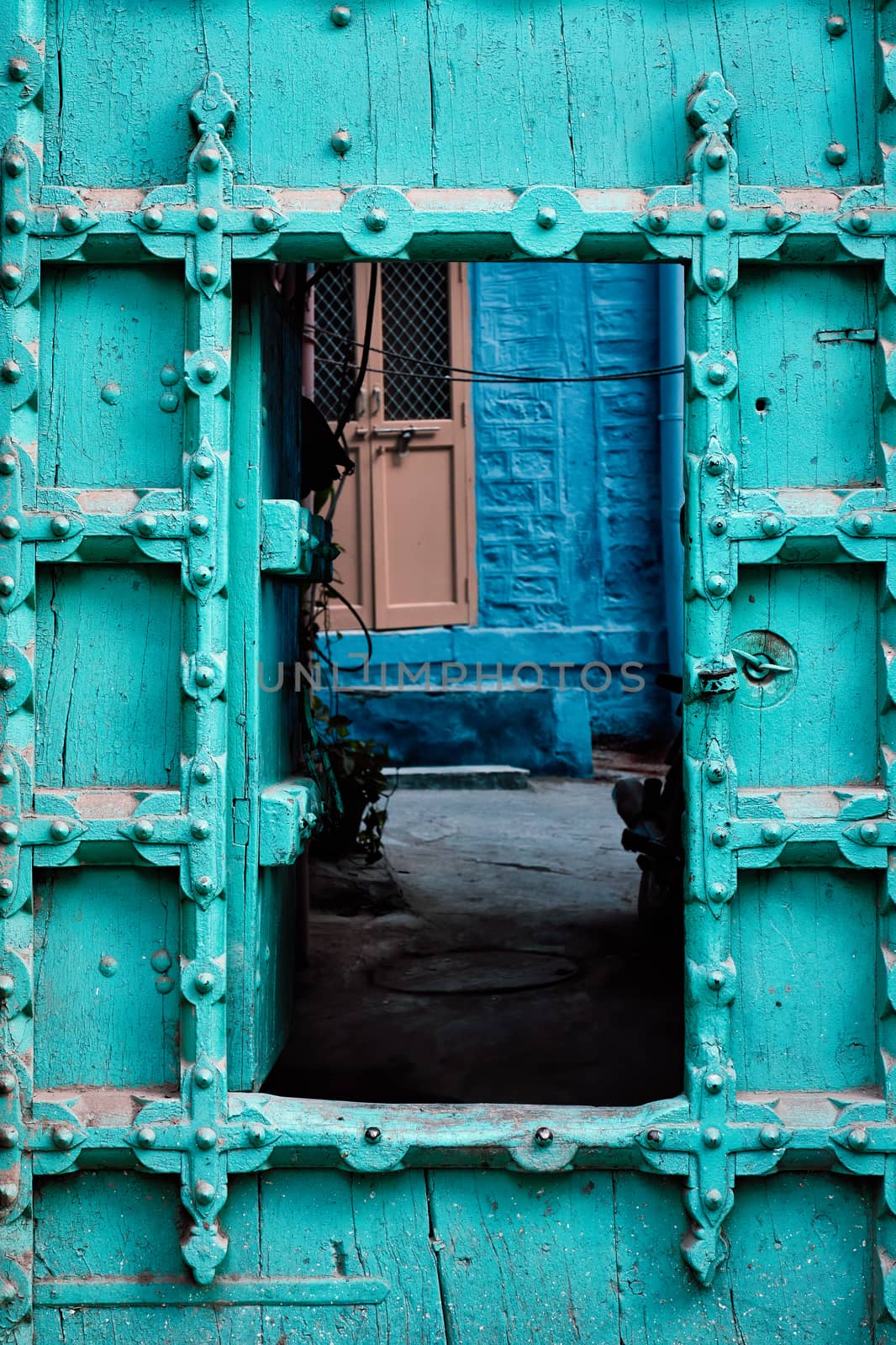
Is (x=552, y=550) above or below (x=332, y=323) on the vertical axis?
below

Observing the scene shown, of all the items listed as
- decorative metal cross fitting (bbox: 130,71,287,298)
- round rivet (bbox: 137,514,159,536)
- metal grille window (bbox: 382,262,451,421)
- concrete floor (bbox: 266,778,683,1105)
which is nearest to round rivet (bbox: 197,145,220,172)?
decorative metal cross fitting (bbox: 130,71,287,298)

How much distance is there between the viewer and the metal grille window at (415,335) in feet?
26.9

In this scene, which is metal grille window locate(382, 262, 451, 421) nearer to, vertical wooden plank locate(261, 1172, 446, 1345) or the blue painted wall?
the blue painted wall

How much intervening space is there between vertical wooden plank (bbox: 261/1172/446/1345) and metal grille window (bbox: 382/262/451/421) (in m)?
6.66

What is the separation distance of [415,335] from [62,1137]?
6.94 meters

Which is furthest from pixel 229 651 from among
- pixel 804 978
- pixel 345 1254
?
pixel 804 978

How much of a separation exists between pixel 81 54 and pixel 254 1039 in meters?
2.02

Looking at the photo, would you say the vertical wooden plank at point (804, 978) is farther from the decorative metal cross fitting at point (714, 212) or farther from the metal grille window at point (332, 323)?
the metal grille window at point (332, 323)

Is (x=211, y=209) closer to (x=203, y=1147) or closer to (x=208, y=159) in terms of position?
(x=208, y=159)

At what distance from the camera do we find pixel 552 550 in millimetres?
8648

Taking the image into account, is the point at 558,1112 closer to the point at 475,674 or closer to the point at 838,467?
the point at 838,467

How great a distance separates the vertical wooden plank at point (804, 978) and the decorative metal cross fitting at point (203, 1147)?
964 millimetres

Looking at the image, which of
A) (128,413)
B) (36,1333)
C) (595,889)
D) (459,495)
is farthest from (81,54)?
(459,495)

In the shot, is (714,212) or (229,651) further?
(229,651)
